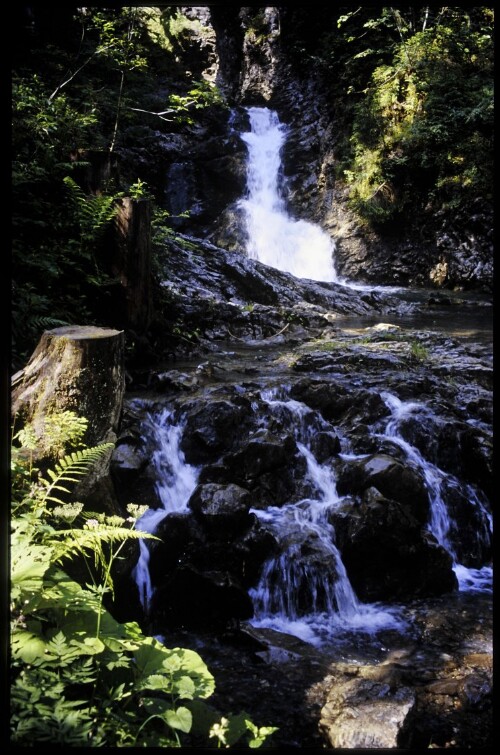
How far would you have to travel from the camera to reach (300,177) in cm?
2216

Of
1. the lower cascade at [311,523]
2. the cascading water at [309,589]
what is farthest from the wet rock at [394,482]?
the cascading water at [309,589]

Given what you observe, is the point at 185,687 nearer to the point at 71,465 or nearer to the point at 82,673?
the point at 82,673

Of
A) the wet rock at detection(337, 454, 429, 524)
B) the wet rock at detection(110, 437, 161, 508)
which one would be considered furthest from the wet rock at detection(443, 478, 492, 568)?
the wet rock at detection(110, 437, 161, 508)

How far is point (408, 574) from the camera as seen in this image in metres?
4.71

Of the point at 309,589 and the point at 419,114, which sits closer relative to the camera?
the point at 309,589

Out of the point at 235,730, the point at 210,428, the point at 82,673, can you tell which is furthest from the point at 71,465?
the point at 210,428

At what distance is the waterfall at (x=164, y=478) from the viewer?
14.0ft

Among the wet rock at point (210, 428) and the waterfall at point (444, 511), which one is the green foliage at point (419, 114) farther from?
the wet rock at point (210, 428)

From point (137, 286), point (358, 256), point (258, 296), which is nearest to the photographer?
point (137, 286)

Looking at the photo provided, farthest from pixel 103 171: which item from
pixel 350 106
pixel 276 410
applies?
pixel 350 106

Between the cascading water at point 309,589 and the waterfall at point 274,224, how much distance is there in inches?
564

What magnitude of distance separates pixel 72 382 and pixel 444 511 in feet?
13.9

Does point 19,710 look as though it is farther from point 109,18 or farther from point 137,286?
point 109,18

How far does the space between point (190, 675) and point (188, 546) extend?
250cm
